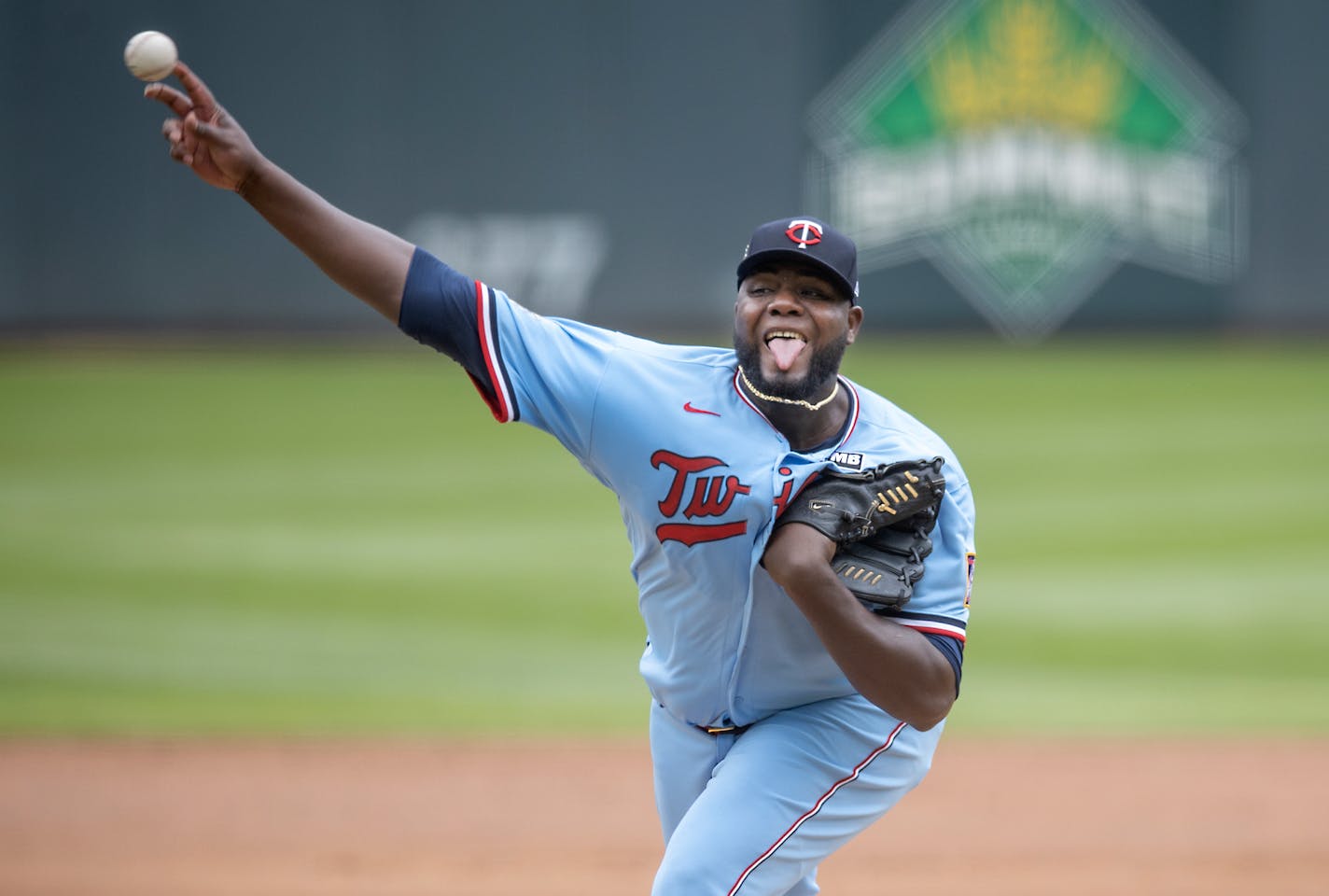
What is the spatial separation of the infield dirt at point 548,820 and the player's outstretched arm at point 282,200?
9.91 feet

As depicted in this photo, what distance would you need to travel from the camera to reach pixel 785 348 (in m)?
3.35

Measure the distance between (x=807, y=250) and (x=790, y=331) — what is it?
0.17 metres

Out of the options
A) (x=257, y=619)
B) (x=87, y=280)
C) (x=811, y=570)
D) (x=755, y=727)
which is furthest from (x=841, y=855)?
(x=87, y=280)

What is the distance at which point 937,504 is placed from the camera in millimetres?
3309

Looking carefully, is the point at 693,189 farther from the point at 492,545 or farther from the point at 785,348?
the point at 785,348

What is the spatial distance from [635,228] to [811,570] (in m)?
15.5

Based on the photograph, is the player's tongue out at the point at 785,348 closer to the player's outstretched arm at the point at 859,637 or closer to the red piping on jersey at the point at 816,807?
the player's outstretched arm at the point at 859,637

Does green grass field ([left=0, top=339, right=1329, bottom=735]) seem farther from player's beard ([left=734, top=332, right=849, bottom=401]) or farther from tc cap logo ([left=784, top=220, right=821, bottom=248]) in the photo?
tc cap logo ([left=784, top=220, right=821, bottom=248])

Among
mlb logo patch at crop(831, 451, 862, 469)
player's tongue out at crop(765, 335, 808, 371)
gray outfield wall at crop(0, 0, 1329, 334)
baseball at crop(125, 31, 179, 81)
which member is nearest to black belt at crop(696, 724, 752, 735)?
mlb logo patch at crop(831, 451, 862, 469)

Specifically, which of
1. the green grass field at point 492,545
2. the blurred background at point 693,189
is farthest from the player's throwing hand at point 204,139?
the blurred background at point 693,189

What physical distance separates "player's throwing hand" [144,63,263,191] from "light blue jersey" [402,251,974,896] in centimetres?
39

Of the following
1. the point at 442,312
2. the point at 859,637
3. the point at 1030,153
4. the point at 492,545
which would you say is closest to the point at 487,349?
the point at 442,312

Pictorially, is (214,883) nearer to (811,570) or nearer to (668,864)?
(668,864)

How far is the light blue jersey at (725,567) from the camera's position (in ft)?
10.8
